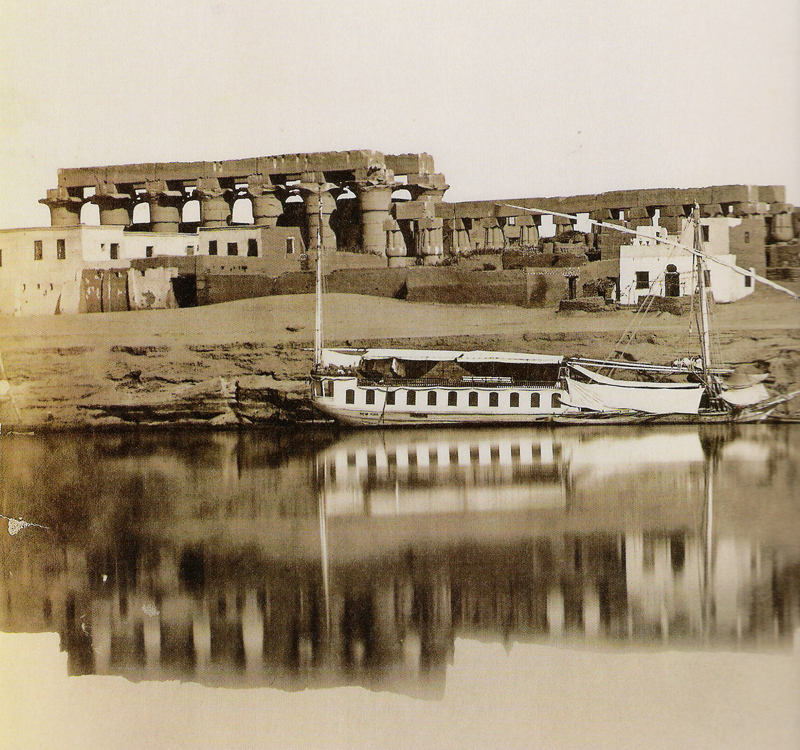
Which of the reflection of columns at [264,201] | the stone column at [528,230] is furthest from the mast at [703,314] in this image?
the reflection of columns at [264,201]

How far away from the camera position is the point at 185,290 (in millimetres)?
10344

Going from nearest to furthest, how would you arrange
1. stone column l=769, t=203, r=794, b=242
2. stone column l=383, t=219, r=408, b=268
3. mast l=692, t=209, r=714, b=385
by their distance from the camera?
stone column l=769, t=203, r=794, b=242
mast l=692, t=209, r=714, b=385
stone column l=383, t=219, r=408, b=268

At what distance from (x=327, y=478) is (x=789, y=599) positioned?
3.56 metres

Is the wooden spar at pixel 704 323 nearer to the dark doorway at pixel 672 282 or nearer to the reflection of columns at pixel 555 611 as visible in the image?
the dark doorway at pixel 672 282

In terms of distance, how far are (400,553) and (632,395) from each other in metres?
2.66

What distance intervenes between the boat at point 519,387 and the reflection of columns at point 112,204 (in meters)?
2.73

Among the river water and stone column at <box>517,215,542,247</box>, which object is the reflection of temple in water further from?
stone column at <box>517,215,542,247</box>

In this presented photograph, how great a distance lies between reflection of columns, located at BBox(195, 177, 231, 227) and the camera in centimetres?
1181

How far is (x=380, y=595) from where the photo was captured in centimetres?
689

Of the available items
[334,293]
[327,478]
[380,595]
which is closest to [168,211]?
[334,293]

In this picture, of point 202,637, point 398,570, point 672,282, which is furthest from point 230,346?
point 672,282

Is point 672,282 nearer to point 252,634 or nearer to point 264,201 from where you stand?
point 252,634

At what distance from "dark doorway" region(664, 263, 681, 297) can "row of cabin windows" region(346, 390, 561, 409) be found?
1.24 m

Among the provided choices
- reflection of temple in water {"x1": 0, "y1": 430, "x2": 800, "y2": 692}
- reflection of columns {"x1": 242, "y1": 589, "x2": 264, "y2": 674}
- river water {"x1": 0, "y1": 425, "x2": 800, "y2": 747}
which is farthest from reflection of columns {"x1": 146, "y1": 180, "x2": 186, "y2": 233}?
reflection of columns {"x1": 242, "y1": 589, "x2": 264, "y2": 674}
